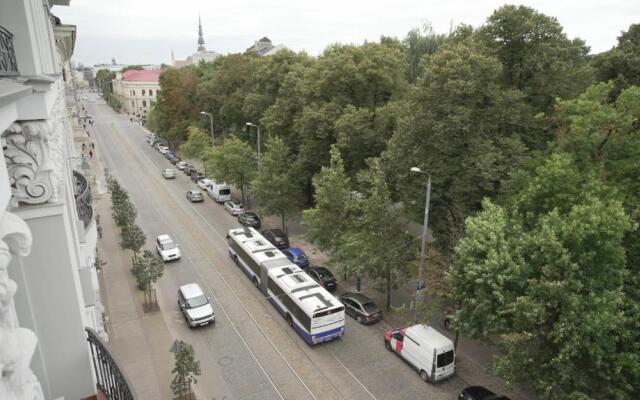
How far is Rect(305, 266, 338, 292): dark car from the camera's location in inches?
957

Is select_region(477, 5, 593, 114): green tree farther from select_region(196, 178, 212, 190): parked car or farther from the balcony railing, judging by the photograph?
select_region(196, 178, 212, 190): parked car

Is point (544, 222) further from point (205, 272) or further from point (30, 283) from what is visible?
point (205, 272)

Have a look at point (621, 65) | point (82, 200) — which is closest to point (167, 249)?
point (82, 200)

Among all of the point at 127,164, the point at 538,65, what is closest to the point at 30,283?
the point at 538,65

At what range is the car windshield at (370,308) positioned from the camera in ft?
70.3

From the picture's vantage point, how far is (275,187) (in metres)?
31.0

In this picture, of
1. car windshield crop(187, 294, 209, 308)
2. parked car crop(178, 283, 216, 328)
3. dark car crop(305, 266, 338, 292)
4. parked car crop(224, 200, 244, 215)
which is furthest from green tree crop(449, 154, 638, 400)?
parked car crop(224, 200, 244, 215)

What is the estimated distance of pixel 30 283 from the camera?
4301mm

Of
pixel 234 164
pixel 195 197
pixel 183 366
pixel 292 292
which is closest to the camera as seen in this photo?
pixel 183 366

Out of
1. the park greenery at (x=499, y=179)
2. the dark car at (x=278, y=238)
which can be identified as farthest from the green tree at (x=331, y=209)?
the dark car at (x=278, y=238)

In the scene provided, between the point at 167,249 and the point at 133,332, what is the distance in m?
8.50

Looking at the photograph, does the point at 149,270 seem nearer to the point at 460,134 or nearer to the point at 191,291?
the point at 191,291

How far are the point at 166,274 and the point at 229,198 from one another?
50.2 ft

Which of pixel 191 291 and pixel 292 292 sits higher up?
pixel 292 292
